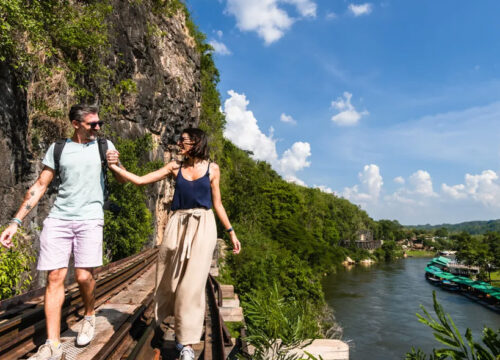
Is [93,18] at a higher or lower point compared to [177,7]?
lower

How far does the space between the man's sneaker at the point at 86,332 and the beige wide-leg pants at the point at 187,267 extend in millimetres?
657

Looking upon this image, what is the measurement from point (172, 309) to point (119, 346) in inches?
21.8

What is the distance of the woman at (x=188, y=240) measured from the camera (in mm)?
2756

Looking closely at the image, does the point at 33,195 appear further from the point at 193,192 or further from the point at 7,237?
the point at 193,192

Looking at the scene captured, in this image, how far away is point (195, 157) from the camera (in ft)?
9.59

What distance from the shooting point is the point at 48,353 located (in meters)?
2.49

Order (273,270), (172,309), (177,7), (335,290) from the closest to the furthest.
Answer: (172,309) → (177,7) → (273,270) → (335,290)

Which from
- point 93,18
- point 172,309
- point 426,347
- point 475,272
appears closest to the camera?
point 172,309

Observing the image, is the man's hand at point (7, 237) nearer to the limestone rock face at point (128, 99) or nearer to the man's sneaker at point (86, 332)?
the man's sneaker at point (86, 332)

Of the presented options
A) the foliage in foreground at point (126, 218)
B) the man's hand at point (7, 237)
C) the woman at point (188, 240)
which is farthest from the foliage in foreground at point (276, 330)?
the foliage in foreground at point (126, 218)

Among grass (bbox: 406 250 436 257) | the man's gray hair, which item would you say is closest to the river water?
the man's gray hair

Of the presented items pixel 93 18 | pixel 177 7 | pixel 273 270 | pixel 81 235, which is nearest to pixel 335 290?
pixel 273 270

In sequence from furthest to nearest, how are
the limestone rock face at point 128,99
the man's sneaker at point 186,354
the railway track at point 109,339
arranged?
the limestone rock face at point 128,99 → the railway track at point 109,339 → the man's sneaker at point 186,354

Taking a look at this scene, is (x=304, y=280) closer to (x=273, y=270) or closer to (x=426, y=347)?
(x=273, y=270)
